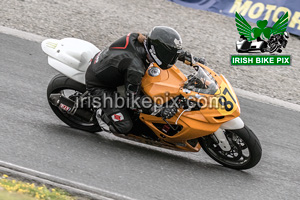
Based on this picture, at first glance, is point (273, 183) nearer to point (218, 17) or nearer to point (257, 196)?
point (257, 196)

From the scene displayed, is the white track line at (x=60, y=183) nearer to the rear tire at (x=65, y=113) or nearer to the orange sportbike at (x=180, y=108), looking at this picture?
the orange sportbike at (x=180, y=108)

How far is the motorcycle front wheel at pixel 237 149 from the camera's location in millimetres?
5383

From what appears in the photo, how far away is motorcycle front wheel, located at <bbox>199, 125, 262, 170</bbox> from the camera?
5.38m

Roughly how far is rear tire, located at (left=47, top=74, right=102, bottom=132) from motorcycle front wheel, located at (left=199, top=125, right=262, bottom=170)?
1497 millimetres

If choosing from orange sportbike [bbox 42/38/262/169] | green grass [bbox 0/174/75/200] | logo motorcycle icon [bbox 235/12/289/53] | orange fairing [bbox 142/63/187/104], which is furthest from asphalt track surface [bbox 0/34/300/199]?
logo motorcycle icon [bbox 235/12/289/53]

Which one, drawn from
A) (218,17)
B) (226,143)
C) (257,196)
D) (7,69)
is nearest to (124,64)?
(226,143)

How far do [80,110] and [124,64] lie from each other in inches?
42.6

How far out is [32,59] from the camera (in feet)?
28.4

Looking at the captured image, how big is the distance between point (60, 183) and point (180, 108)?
1591mm

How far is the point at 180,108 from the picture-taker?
543 cm

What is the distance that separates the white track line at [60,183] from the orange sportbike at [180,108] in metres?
1.14

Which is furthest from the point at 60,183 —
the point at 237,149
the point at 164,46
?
the point at 237,149

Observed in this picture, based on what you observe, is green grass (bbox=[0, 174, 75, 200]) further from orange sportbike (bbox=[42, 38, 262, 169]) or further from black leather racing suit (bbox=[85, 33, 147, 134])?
orange sportbike (bbox=[42, 38, 262, 169])

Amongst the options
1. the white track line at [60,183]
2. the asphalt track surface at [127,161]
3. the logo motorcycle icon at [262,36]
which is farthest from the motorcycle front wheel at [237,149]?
the logo motorcycle icon at [262,36]
